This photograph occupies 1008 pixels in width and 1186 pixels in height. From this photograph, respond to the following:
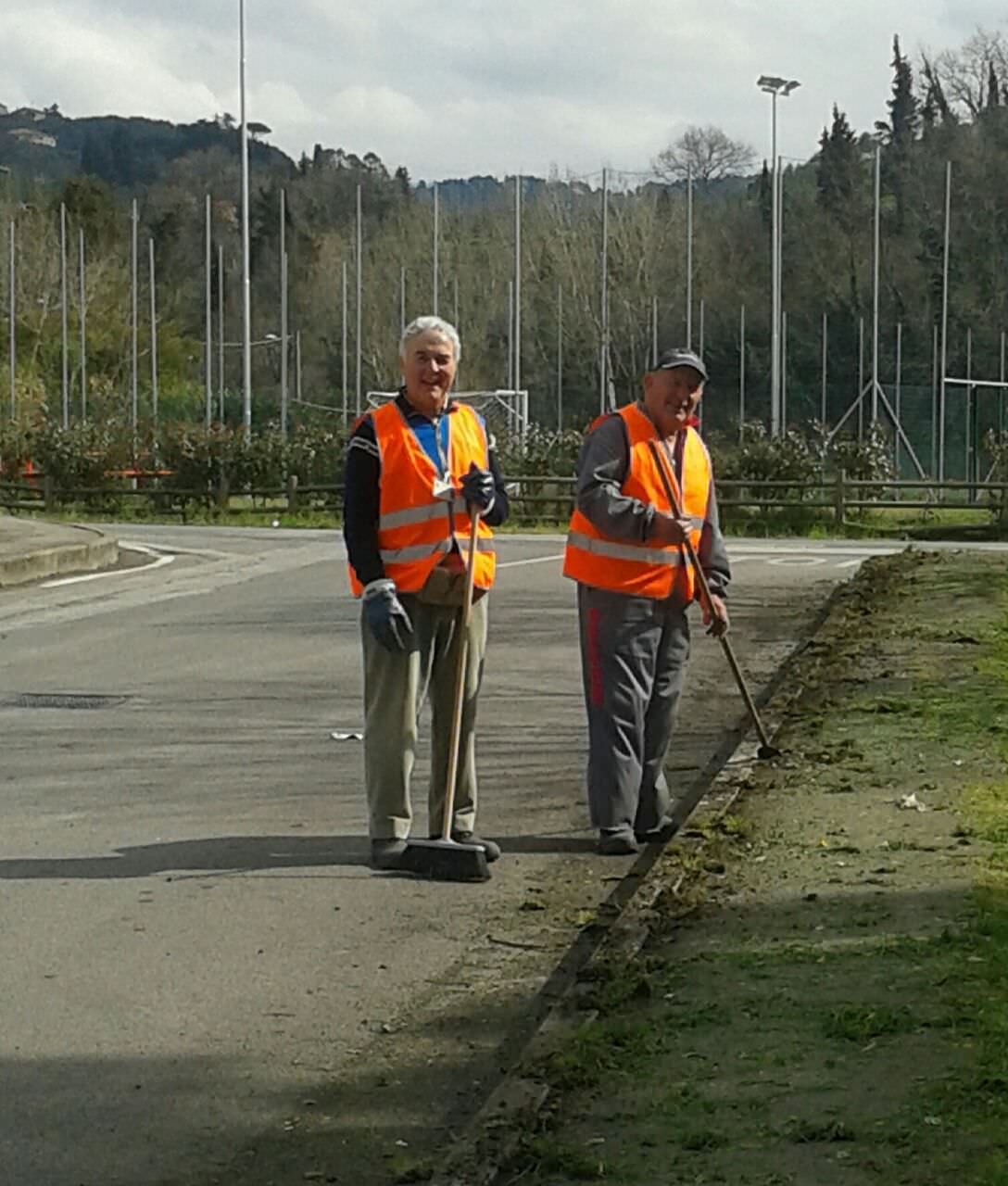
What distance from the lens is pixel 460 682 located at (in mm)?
8508

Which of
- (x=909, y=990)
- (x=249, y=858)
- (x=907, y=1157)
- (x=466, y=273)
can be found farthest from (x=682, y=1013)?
(x=466, y=273)

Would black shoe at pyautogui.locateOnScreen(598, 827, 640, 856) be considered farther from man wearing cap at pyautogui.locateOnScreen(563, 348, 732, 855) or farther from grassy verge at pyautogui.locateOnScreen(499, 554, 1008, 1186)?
grassy verge at pyautogui.locateOnScreen(499, 554, 1008, 1186)

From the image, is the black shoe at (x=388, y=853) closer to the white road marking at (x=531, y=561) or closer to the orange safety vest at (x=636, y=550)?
the orange safety vest at (x=636, y=550)

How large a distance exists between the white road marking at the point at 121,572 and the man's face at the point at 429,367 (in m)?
15.5

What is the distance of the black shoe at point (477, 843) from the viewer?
8.52 meters

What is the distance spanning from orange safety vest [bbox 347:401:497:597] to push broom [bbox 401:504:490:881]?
9cm

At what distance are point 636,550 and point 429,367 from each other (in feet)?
3.82

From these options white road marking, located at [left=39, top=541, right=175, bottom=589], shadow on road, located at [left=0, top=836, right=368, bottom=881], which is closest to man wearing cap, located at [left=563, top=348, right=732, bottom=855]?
shadow on road, located at [left=0, top=836, right=368, bottom=881]

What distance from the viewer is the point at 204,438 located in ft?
144

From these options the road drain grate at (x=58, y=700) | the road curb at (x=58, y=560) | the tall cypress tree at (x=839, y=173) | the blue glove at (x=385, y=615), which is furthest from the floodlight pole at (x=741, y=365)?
the blue glove at (x=385, y=615)

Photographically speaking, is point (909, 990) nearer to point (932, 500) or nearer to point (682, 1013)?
point (682, 1013)

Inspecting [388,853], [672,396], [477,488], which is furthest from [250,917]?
[672,396]

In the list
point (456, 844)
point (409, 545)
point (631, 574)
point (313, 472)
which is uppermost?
point (313, 472)

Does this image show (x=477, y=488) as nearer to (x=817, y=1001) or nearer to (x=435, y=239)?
(x=817, y=1001)
